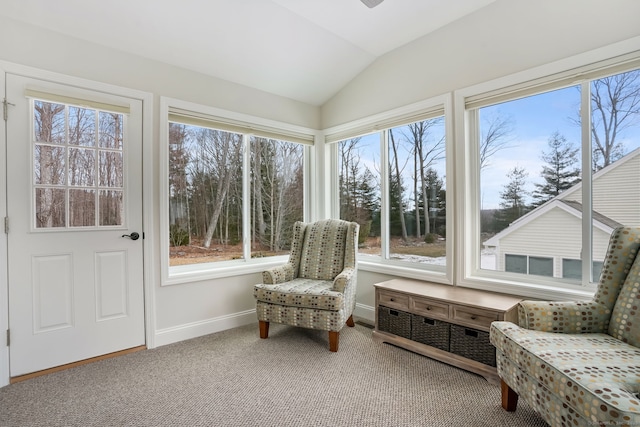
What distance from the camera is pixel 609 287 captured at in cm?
169

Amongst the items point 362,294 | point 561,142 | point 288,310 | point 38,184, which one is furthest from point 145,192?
point 561,142

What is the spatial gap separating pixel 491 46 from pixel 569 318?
198 centimetres

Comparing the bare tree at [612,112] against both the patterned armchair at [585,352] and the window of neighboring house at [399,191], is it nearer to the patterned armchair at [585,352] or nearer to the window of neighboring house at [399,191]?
the patterned armchair at [585,352]

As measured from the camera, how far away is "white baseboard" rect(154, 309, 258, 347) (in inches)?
103

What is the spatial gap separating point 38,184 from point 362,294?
9.43 ft

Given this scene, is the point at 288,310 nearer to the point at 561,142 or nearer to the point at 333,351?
the point at 333,351

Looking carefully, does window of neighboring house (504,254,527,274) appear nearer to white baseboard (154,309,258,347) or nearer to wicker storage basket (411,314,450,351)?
wicker storage basket (411,314,450,351)

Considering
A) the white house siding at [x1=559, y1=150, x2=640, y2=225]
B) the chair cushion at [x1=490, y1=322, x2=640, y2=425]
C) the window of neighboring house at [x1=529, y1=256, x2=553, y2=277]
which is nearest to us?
the chair cushion at [x1=490, y1=322, x2=640, y2=425]

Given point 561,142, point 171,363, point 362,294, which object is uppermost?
point 561,142

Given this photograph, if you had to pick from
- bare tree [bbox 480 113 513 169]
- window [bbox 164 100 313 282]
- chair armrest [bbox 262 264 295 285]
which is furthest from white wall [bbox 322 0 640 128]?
chair armrest [bbox 262 264 295 285]

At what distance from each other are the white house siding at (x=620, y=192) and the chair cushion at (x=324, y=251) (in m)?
1.91

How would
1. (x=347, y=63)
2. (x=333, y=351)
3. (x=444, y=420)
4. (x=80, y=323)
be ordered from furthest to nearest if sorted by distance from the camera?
(x=347, y=63), (x=333, y=351), (x=80, y=323), (x=444, y=420)

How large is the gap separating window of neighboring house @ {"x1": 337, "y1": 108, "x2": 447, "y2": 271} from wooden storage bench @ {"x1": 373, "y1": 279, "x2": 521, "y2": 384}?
0.46m

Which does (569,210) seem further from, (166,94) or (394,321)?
(166,94)
